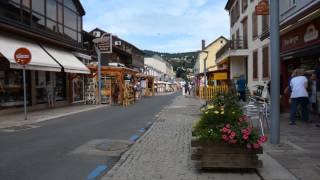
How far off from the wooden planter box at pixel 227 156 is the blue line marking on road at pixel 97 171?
1725mm

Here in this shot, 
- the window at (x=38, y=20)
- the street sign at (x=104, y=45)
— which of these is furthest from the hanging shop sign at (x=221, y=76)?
the window at (x=38, y=20)

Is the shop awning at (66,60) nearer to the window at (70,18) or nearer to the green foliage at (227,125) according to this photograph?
the window at (70,18)

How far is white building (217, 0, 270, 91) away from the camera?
23.0 metres

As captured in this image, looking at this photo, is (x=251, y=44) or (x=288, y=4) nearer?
→ (x=288, y=4)

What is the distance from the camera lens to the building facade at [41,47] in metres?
19.5

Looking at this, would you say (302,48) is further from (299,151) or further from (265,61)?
(265,61)

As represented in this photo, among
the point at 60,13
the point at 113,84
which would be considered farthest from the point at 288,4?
the point at 113,84

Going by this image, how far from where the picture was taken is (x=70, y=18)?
28.8 m

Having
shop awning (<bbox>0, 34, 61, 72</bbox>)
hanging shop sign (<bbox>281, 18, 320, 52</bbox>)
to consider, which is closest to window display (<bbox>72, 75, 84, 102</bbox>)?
shop awning (<bbox>0, 34, 61, 72</bbox>)

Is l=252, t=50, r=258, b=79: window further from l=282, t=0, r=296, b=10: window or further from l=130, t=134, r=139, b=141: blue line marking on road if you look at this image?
l=130, t=134, r=139, b=141: blue line marking on road

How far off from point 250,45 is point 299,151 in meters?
21.1

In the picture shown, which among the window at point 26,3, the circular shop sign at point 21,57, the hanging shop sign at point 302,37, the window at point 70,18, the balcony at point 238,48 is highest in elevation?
the window at point 70,18

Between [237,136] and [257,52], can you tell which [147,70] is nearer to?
[257,52]

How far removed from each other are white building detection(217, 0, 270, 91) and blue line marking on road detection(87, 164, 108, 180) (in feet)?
43.4
